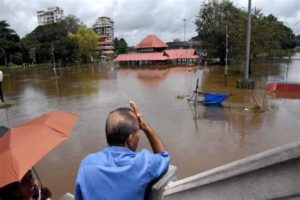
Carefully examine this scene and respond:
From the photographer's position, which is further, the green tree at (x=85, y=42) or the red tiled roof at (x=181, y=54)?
the green tree at (x=85, y=42)

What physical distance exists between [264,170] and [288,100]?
1690cm

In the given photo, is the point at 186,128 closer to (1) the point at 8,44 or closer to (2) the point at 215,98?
(2) the point at 215,98

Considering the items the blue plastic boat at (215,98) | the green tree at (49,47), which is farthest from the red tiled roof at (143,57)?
the blue plastic boat at (215,98)

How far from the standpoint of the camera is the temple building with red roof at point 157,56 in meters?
59.1

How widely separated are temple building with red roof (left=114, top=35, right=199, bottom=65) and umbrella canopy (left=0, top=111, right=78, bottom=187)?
54784 mm

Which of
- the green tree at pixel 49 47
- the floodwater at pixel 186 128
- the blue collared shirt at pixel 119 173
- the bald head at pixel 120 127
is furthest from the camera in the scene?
the green tree at pixel 49 47

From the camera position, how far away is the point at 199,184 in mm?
1364

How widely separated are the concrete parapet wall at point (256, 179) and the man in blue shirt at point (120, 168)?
0.74 feet

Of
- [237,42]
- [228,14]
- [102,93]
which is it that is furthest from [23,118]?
[228,14]

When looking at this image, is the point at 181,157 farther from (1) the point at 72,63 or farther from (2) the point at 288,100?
(1) the point at 72,63

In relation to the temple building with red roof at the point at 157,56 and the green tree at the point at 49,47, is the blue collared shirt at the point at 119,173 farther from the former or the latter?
the green tree at the point at 49,47

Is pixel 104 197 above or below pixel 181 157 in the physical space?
above

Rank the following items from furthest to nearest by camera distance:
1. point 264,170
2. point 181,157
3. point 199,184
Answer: point 181,157
point 199,184
point 264,170

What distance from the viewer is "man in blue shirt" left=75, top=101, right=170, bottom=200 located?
1547 millimetres
